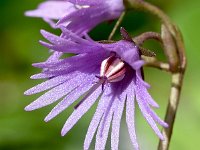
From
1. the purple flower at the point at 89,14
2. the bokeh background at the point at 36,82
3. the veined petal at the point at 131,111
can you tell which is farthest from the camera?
the bokeh background at the point at 36,82

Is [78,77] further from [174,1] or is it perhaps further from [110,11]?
[174,1]

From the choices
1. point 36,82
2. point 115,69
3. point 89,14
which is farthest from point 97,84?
point 36,82

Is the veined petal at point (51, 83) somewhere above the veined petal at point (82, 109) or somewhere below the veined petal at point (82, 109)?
above

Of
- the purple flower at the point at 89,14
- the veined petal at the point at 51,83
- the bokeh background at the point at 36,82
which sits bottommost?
the bokeh background at the point at 36,82

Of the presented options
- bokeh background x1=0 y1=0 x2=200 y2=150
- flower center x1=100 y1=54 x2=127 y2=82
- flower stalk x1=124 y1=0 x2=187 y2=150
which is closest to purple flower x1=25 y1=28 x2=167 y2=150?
flower center x1=100 y1=54 x2=127 y2=82

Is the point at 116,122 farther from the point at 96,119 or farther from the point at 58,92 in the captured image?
the point at 58,92

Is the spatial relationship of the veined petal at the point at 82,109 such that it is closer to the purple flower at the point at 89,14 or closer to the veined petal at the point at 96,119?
the veined petal at the point at 96,119

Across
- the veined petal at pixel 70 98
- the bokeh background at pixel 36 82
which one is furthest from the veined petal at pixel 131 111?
the bokeh background at pixel 36 82

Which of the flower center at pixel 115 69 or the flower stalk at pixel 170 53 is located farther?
the flower stalk at pixel 170 53

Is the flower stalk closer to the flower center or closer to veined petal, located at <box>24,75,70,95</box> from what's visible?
the flower center
